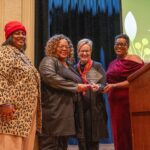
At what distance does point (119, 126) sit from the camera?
2.93 metres

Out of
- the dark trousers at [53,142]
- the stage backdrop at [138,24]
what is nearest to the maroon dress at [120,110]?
the dark trousers at [53,142]

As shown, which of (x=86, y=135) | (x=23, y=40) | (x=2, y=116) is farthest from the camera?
(x=86, y=135)

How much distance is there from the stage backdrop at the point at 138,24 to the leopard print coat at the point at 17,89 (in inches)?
77.5

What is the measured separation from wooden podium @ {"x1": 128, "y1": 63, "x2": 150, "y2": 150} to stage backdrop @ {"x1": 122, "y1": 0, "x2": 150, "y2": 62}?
77.9 inches

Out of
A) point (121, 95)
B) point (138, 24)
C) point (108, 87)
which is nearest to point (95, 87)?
point (108, 87)

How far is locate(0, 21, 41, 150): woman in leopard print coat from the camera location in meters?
2.12

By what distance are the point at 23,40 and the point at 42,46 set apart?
113 centimetres

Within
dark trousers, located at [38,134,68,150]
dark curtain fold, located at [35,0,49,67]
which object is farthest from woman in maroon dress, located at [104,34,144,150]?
dark curtain fold, located at [35,0,49,67]

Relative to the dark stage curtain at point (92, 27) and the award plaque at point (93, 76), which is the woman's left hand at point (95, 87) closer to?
the award plaque at point (93, 76)

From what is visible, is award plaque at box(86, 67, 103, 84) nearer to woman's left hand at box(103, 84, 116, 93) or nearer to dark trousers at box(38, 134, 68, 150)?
woman's left hand at box(103, 84, 116, 93)

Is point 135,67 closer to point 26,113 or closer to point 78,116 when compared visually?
point 78,116

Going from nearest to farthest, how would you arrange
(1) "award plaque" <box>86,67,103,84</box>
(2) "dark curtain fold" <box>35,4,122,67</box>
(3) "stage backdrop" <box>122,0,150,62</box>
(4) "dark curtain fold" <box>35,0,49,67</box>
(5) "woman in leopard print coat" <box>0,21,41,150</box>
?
(5) "woman in leopard print coat" <box>0,21,41,150</box> → (1) "award plaque" <box>86,67,103,84</box> → (4) "dark curtain fold" <box>35,0,49,67</box> → (3) "stage backdrop" <box>122,0,150,62</box> → (2) "dark curtain fold" <box>35,4,122,67</box>

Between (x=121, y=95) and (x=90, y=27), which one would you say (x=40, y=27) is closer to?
(x=90, y=27)

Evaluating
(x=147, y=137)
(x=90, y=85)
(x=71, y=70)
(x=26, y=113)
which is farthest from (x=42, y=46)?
(x=147, y=137)
